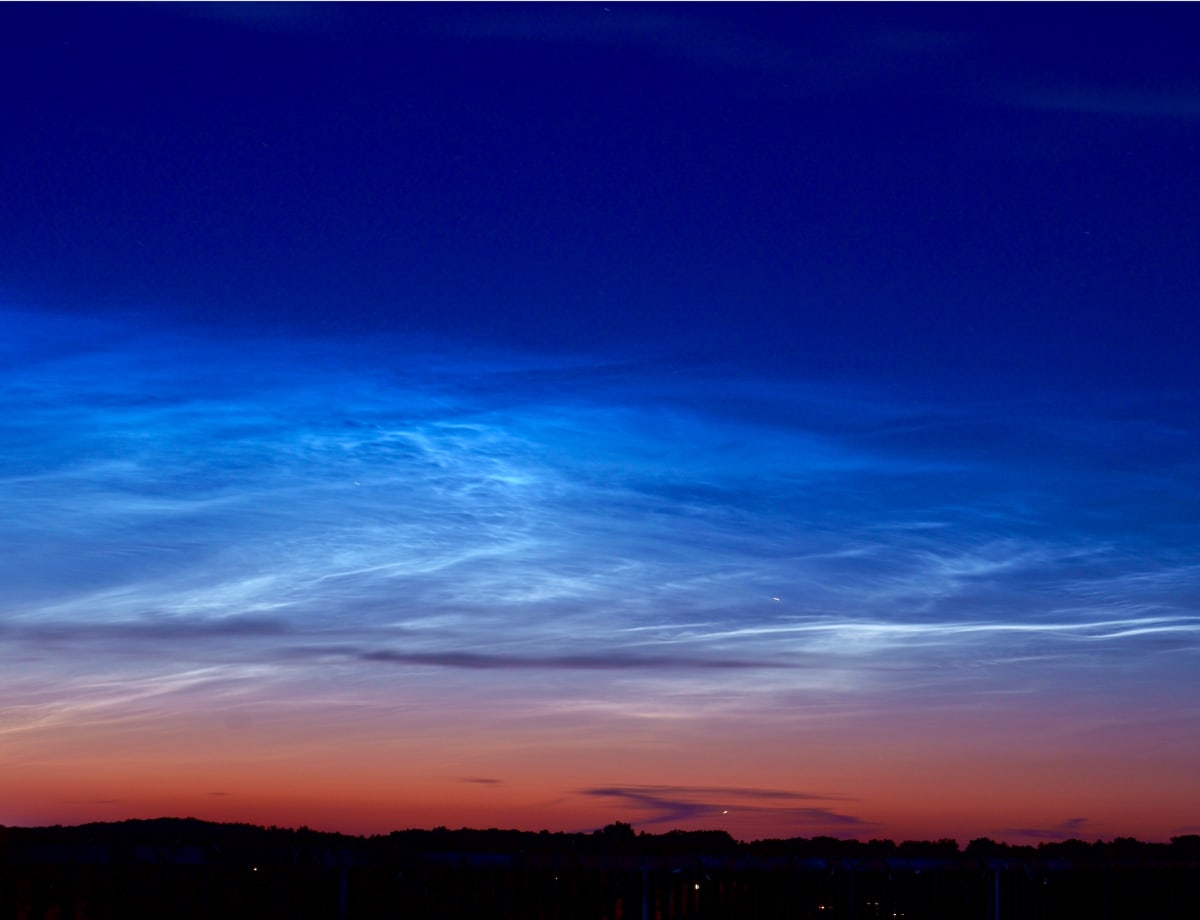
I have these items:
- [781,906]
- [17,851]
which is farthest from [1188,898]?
[17,851]

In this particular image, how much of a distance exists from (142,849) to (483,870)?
5391mm

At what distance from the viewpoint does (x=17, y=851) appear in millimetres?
18375

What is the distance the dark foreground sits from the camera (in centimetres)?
1900

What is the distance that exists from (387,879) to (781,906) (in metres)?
8.20

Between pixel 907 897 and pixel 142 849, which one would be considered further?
pixel 907 897

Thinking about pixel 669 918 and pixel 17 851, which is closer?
pixel 17 851

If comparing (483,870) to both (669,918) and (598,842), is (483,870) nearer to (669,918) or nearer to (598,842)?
(669,918)

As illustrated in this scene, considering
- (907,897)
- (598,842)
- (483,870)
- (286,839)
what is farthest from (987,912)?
(598,842)

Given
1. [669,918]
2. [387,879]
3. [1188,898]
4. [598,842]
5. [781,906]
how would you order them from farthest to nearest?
[598,842] < [1188,898] < [781,906] < [669,918] < [387,879]

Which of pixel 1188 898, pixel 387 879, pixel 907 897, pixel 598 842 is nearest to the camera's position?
pixel 387 879

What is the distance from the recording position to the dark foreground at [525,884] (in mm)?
19000

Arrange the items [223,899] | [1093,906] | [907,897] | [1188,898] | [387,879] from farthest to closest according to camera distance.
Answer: [1188,898]
[1093,906]
[907,897]
[387,879]
[223,899]

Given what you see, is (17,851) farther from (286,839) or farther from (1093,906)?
(1093,906)

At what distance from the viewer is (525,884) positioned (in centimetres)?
2305
